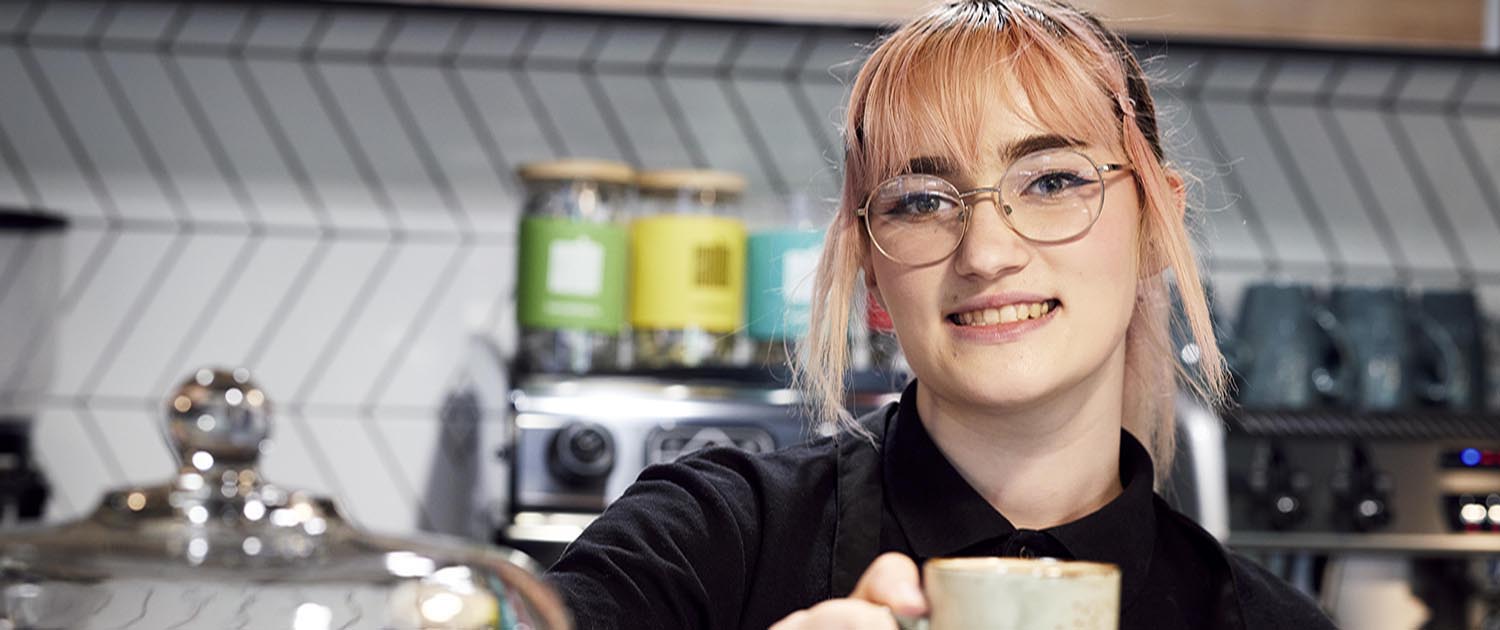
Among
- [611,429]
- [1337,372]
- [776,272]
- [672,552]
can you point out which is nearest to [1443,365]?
[1337,372]

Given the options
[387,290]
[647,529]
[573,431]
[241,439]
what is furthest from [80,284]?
[241,439]

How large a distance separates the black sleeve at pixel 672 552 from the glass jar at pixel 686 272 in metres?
1.25

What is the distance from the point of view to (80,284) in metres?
2.70

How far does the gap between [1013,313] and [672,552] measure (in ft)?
0.88

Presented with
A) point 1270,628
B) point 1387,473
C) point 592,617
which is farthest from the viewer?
point 1387,473

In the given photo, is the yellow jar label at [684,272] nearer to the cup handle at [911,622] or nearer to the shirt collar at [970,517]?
the shirt collar at [970,517]

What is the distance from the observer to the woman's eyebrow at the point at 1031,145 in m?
1.11

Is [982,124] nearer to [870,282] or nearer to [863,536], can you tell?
[870,282]

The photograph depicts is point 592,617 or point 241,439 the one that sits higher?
point 241,439

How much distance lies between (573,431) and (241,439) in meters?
1.75

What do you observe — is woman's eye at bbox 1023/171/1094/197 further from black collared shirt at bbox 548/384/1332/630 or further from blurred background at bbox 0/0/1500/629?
blurred background at bbox 0/0/1500/629

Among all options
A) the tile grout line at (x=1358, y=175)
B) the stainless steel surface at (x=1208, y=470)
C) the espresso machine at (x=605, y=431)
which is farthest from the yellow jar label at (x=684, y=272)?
the tile grout line at (x=1358, y=175)

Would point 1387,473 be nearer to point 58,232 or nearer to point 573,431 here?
point 573,431

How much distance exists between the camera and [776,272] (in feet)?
8.15
